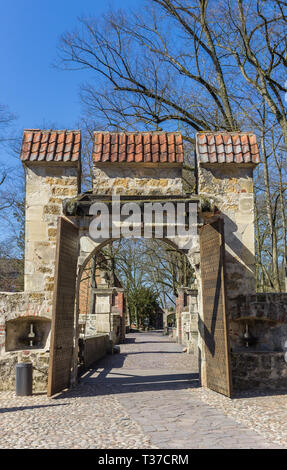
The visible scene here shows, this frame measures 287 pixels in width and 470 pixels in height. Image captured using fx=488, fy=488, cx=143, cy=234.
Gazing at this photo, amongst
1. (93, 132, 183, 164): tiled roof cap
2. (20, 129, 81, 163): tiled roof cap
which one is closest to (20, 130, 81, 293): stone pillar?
(20, 129, 81, 163): tiled roof cap

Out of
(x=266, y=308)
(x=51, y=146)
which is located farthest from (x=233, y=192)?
(x=51, y=146)

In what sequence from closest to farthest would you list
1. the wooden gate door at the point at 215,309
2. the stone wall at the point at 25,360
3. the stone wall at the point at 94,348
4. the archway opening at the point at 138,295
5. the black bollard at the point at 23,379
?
the wooden gate door at the point at 215,309
the black bollard at the point at 23,379
the stone wall at the point at 25,360
the stone wall at the point at 94,348
the archway opening at the point at 138,295

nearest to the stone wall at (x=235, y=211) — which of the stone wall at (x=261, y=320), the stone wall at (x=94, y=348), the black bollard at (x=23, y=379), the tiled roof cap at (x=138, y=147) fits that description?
the stone wall at (x=261, y=320)

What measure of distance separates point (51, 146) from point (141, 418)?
5411 millimetres

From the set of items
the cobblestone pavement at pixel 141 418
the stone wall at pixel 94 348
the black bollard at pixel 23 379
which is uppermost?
the stone wall at pixel 94 348

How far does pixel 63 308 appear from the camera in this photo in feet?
27.7

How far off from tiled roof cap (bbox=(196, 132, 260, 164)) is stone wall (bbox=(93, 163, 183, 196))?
1.90 feet

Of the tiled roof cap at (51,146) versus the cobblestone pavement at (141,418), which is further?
the tiled roof cap at (51,146)

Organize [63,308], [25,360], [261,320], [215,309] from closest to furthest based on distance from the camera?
[215,309] < [63,308] < [25,360] < [261,320]

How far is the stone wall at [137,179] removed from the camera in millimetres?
9305

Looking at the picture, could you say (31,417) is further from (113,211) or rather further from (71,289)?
(113,211)

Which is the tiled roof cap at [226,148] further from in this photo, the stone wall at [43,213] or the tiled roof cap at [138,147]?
the stone wall at [43,213]

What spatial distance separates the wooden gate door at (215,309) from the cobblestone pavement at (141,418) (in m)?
0.32

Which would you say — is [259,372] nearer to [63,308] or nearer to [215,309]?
[215,309]
